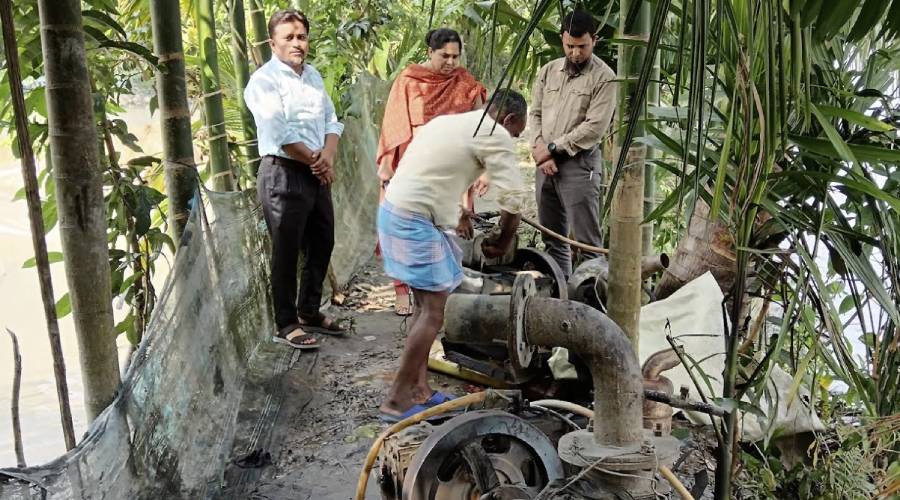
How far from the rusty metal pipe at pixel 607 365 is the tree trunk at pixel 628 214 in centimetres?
67

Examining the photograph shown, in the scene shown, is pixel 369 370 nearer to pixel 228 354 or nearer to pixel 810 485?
pixel 228 354

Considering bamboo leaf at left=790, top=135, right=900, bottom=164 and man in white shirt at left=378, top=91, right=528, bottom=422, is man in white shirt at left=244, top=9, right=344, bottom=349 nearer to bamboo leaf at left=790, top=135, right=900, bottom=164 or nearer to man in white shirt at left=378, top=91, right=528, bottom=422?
man in white shirt at left=378, top=91, right=528, bottom=422

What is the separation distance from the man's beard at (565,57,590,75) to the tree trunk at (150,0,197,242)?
243 cm

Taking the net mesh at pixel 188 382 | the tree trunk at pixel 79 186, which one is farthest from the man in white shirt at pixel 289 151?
the tree trunk at pixel 79 186

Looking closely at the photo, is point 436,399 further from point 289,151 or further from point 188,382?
point 289,151

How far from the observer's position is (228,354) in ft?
11.7

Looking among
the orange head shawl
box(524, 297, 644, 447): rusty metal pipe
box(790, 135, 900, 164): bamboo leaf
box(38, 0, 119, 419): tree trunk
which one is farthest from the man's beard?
box(38, 0, 119, 419): tree trunk

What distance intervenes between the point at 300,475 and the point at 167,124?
1.54 m

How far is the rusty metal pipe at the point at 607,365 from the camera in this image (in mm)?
1930

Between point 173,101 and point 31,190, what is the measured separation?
4.58 feet

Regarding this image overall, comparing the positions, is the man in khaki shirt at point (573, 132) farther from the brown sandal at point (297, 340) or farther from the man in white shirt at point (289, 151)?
the brown sandal at point (297, 340)

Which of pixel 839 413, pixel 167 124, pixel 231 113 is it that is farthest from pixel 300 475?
pixel 231 113

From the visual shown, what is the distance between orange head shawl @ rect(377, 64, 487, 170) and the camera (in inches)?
205

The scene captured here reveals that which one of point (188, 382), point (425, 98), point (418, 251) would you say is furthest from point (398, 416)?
point (425, 98)
